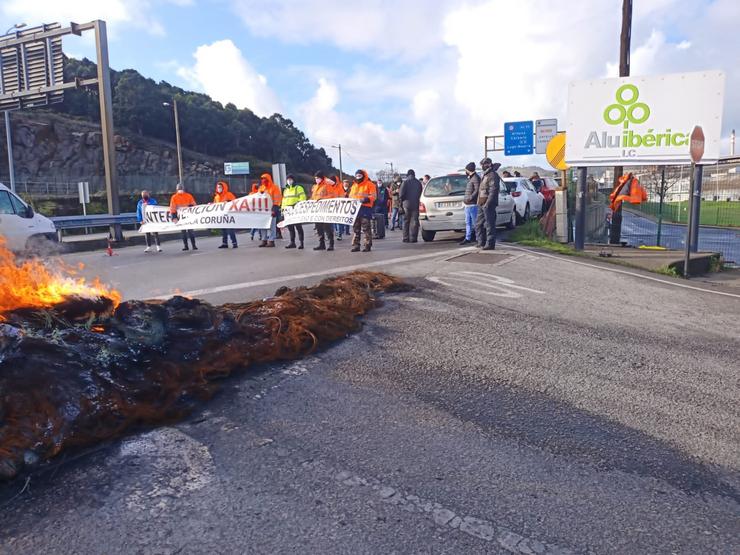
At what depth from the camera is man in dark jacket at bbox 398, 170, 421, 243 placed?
14750 millimetres

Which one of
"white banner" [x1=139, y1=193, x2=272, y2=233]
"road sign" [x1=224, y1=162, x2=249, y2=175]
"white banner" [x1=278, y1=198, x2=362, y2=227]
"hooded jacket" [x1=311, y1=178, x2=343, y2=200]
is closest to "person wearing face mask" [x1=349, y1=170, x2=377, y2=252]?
"white banner" [x1=278, y1=198, x2=362, y2=227]

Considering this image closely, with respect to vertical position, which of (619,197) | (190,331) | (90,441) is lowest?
(90,441)

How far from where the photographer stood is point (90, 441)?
11.2 feet

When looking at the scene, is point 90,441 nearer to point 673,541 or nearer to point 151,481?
point 151,481

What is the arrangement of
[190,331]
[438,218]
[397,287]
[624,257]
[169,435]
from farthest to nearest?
[438,218] < [624,257] < [397,287] < [190,331] < [169,435]

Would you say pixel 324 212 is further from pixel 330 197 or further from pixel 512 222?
pixel 512 222

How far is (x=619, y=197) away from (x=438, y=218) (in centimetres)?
477

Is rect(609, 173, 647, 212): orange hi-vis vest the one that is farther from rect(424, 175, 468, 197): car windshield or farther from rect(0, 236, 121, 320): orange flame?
rect(0, 236, 121, 320): orange flame

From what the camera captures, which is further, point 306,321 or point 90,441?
point 306,321

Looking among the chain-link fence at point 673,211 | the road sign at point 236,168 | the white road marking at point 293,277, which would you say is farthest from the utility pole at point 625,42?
the road sign at point 236,168

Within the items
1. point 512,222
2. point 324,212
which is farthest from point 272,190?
point 512,222

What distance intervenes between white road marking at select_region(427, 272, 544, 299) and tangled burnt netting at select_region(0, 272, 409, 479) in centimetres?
299

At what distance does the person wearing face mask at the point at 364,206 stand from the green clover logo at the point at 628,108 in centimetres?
582

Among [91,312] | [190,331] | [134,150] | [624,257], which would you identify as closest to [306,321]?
[190,331]
